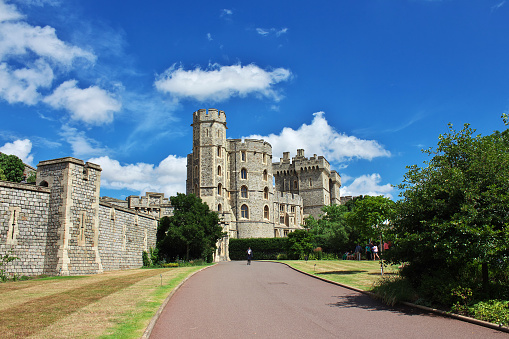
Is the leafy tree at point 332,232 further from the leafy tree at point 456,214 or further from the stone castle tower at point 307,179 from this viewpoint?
the leafy tree at point 456,214

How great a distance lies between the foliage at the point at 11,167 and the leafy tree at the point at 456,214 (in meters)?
33.5

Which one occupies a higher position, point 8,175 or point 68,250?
point 8,175

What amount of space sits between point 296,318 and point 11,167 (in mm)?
34192

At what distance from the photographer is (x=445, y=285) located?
34.4 ft

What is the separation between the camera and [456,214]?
10336mm

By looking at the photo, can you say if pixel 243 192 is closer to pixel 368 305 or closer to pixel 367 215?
pixel 367 215

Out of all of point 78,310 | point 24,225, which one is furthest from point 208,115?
point 78,310

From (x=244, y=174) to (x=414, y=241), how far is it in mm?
52476

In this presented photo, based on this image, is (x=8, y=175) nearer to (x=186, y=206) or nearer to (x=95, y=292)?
(x=186, y=206)

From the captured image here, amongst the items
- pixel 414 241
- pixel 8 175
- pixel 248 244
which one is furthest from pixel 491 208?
pixel 248 244

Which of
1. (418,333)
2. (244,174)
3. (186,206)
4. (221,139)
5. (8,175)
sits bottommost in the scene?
(418,333)

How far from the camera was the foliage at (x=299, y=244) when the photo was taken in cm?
4250

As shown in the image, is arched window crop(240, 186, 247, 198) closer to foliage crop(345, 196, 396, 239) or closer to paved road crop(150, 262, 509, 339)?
foliage crop(345, 196, 396, 239)

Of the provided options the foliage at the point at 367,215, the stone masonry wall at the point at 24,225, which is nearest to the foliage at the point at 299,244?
the foliage at the point at 367,215
